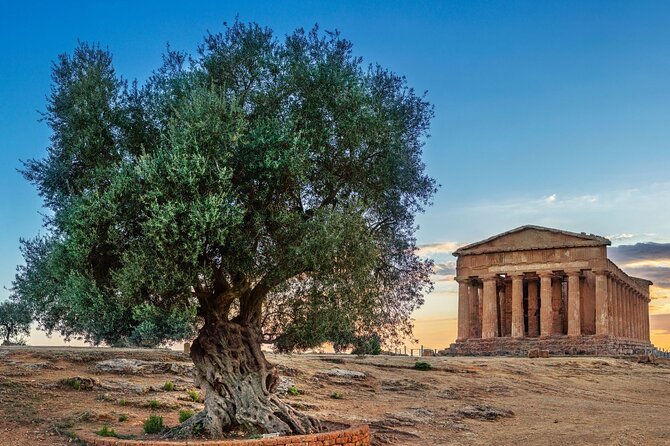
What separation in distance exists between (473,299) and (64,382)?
55042mm

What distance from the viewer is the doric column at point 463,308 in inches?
2859

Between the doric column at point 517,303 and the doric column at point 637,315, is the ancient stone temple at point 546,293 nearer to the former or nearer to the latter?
the doric column at point 517,303

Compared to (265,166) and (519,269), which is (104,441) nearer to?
→ (265,166)

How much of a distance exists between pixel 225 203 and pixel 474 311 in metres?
60.5

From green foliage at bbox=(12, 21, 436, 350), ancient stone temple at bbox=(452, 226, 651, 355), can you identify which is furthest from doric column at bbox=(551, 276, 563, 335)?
green foliage at bbox=(12, 21, 436, 350)

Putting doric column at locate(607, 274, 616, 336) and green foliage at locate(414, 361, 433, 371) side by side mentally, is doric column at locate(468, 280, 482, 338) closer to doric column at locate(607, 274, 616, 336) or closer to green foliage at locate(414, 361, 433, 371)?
doric column at locate(607, 274, 616, 336)

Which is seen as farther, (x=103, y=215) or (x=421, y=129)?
(x=421, y=129)

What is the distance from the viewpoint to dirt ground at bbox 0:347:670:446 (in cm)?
2219

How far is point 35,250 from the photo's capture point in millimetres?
19188

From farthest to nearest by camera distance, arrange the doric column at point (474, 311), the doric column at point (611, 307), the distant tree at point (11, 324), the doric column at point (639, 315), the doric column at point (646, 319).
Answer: the doric column at point (646, 319) < the doric column at point (639, 315) < the doric column at point (474, 311) < the doric column at point (611, 307) < the distant tree at point (11, 324)

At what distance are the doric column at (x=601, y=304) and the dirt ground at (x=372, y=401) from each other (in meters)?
26.8

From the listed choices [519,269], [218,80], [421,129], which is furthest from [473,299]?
[218,80]

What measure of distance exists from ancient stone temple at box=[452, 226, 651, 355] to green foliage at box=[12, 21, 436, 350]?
47113 millimetres

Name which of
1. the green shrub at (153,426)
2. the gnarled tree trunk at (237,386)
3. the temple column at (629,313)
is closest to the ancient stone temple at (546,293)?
the temple column at (629,313)
